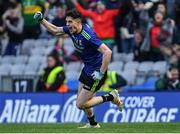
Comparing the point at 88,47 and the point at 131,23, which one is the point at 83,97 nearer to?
the point at 88,47

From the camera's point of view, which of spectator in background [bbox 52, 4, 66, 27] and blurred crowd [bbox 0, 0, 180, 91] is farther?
spectator in background [bbox 52, 4, 66, 27]

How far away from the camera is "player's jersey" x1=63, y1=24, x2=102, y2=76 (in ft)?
49.2

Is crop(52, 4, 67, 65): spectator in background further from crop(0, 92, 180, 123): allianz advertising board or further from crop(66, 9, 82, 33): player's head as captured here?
crop(66, 9, 82, 33): player's head

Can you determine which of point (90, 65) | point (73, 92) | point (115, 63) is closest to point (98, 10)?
point (115, 63)

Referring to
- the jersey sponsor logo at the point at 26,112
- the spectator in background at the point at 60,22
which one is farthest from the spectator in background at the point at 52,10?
the jersey sponsor logo at the point at 26,112

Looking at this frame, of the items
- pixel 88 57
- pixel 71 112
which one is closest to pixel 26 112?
pixel 71 112

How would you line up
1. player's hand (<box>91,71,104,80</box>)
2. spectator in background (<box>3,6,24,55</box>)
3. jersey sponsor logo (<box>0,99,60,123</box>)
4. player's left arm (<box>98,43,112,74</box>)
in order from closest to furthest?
player's left arm (<box>98,43,112,74</box>), player's hand (<box>91,71,104,80</box>), jersey sponsor logo (<box>0,99,60,123</box>), spectator in background (<box>3,6,24,55</box>)

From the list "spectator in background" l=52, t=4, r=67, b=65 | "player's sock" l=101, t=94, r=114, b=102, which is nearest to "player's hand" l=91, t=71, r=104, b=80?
"player's sock" l=101, t=94, r=114, b=102

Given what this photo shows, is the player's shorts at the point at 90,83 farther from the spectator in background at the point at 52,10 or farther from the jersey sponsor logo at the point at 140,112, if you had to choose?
the spectator in background at the point at 52,10

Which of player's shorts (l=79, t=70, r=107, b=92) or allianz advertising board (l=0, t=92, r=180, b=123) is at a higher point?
player's shorts (l=79, t=70, r=107, b=92)

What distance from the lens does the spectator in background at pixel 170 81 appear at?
67.2ft

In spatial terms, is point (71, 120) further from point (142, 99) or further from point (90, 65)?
point (90, 65)

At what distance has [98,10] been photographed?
22.4 meters

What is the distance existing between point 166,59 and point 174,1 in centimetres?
167
